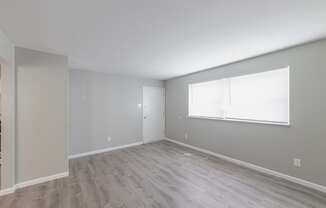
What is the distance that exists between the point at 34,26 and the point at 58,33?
0.26 meters

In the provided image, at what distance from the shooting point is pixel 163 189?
2.54 metres

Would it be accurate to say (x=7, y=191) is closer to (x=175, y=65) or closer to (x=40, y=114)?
(x=40, y=114)

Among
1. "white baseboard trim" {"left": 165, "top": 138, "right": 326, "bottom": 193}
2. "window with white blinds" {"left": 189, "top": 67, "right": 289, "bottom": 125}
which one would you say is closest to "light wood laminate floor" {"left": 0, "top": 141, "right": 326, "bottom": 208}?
"white baseboard trim" {"left": 165, "top": 138, "right": 326, "bottom": 193}

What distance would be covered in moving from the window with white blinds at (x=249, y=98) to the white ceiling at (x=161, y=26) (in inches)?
24.2

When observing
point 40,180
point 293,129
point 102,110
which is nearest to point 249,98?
point 293,129

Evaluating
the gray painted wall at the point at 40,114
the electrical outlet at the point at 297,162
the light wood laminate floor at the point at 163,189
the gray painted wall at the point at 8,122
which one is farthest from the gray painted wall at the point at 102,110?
the electrical outlet at the point at 297,162

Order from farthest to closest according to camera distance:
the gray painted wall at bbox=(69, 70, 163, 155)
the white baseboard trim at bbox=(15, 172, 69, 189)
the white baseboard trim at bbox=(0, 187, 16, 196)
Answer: the gray painted wall at bbox=(69, 70, 163, 155), the white baseboard trim at bbox=(15, 172, 69, 189), the white baseboard trim at bbox=(0, 187, 16, 196)

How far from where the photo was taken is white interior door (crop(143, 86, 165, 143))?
5.60m

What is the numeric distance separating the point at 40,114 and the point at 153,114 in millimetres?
3572

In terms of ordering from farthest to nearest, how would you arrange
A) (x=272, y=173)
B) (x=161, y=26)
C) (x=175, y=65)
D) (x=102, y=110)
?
(x=102, y=110) < (x=175, y=65) < (x=272, y=173) < (x=161, y=26)

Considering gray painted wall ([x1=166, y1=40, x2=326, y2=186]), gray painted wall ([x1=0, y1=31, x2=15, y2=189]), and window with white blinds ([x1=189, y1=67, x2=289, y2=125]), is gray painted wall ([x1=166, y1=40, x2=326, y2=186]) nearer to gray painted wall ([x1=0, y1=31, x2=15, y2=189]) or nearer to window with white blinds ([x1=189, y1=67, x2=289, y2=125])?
window with white blinds ([x1=189, y1=67, x2=289, y2=125])

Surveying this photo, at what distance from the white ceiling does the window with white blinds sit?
0.62m

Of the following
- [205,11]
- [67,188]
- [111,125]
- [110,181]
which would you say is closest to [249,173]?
[110,181]

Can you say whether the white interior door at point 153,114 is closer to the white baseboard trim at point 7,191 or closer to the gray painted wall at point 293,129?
the gray painted wall at point 293,129
